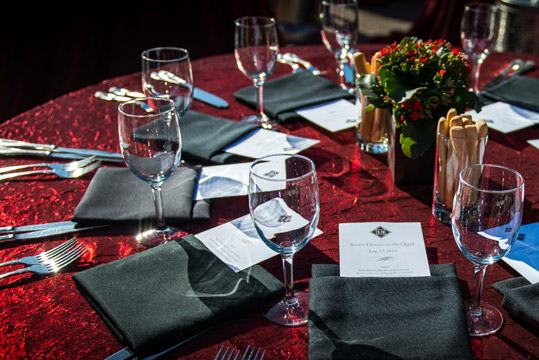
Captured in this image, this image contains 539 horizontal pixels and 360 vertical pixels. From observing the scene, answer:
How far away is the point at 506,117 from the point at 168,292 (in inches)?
42.2

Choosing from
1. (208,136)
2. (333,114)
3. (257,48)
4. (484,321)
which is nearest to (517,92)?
(333,114)

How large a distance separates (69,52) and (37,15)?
24 centimetres

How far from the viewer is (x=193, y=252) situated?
1.05 meters

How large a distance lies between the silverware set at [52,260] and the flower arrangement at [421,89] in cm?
67

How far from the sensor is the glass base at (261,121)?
1.62 meters

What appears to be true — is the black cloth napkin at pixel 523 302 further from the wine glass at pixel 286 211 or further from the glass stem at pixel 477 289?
the wine glass at pixel 286 211

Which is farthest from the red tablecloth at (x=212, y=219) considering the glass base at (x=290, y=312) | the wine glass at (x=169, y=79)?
the wine glass at (x=169, y=79)

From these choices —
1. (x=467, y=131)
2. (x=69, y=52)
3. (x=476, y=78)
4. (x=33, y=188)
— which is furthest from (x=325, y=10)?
(x=69, y=52)

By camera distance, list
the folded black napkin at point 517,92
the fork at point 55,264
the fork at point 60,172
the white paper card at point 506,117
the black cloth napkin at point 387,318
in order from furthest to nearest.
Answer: the folded black napkin at point 517,92
the white paper card at point 506,117
the fork at point 60,172
the fork at point 55,264
the black cloth napkin at point 387,318

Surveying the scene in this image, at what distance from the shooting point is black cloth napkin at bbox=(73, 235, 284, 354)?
2.85 ft

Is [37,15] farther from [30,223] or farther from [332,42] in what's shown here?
[30,223]

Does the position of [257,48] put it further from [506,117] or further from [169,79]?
[506,117]

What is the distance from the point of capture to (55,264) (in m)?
1.06

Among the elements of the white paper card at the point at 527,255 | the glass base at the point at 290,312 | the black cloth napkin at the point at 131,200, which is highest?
the black cloth napkin at the point at 131,200
